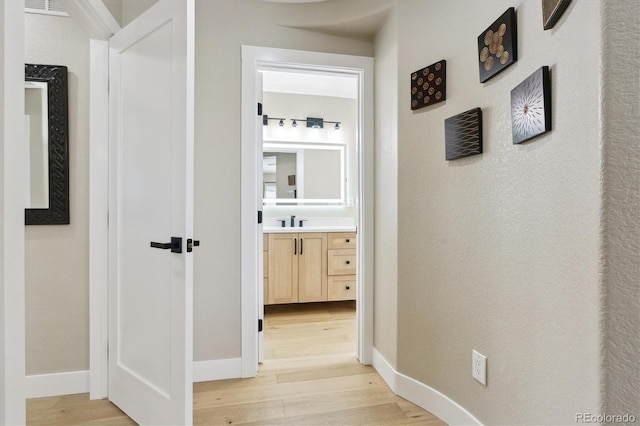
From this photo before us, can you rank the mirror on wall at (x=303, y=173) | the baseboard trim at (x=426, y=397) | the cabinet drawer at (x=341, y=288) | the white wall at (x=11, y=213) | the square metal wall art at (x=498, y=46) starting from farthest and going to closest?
the mirror on wall at (x=303, y=173) < the cabinet drawer at (x=341, y=288) < the baseboard trim at (x=426, y=397) < the square metal wall art at (x=498, y=46) < the white wall at (x=11, y=213)

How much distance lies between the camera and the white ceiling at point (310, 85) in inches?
142

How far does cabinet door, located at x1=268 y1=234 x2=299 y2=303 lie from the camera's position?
3305 millimetres

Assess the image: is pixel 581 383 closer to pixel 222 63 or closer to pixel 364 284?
pixel 364 284

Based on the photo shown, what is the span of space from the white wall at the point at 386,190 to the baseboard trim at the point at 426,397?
0.29 ft

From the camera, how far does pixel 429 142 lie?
1736 mm

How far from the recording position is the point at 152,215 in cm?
158

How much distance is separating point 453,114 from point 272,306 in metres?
2.82

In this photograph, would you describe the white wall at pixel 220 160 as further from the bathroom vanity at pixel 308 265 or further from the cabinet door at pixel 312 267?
the cabinet door at pixel 312 267

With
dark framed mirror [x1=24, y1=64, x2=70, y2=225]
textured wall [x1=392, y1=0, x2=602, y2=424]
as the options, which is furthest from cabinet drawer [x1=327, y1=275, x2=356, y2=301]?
dark framed mirror [x1=24, y1=64, x2=70, y2=225]

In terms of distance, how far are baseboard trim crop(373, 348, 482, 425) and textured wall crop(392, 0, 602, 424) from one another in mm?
46

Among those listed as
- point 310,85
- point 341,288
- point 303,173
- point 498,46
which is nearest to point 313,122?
point 310,85

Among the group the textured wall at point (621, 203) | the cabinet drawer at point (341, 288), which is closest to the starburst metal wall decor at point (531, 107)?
the textured wall at point (621, 203)

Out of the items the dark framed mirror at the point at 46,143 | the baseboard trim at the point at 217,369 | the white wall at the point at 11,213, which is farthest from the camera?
the baseboard trim at the point at 217,369

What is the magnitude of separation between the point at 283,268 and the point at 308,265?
258 mm
